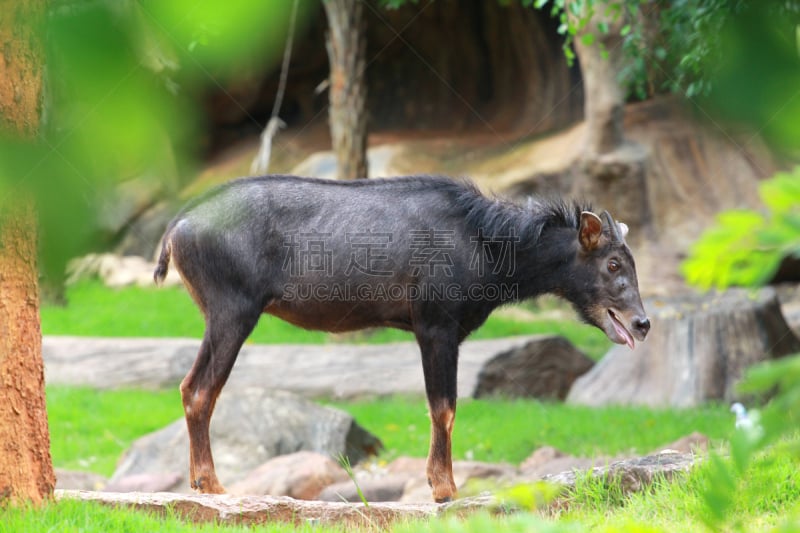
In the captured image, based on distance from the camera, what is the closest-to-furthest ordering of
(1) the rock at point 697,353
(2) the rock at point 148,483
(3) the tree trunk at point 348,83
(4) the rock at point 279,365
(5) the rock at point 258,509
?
(5) the rock at point 258,509
(2) the rock at point 148,483
(1) the rock at point 697,353
(4) the rock at point 279,365
(3) the tree trunk at point 348,83

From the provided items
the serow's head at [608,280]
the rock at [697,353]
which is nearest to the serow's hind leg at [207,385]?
the serow's head at [608,280]

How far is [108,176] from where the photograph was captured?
3.70ft

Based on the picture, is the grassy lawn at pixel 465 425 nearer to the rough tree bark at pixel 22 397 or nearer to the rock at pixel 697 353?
the rock at pixel 697 353

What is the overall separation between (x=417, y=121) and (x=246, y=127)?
3.88m

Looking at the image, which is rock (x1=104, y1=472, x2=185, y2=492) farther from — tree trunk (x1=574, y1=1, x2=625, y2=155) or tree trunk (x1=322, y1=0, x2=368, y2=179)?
tree trunk (x1=574, y1=1, x2=625, y2=155)


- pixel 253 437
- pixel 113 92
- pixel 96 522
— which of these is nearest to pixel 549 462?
pixel 253 437

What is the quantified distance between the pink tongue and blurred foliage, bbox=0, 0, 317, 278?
5836 millimetres

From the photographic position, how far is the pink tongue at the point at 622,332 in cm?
670

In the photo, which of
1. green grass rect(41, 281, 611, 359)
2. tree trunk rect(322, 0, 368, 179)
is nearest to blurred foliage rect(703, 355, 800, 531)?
tree trunk rect(322, 0, 368, 179)

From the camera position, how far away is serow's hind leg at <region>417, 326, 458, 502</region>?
6.33 meters

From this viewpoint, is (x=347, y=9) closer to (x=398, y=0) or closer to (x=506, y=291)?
(x=398, y=0)

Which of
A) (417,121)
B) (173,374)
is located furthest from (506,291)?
(417,121)

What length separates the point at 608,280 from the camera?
267 inches

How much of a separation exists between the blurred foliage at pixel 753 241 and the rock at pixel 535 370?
34.2ft
